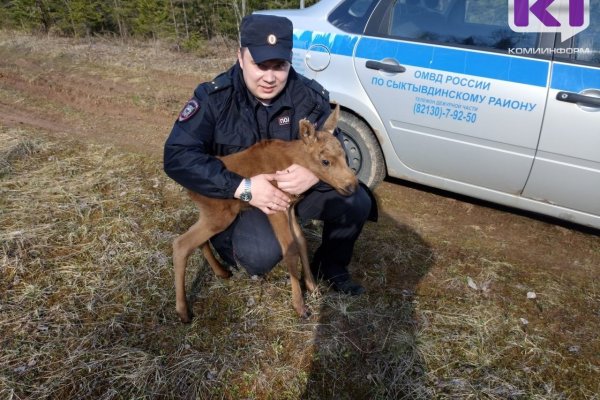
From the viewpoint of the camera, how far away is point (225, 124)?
292 cm

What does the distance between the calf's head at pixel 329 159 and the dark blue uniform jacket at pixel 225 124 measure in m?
0.37

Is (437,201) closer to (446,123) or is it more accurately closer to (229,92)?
(446,123)

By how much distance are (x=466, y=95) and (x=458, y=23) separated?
0.72 meters

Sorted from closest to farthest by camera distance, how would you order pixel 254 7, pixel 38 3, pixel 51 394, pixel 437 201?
1. pixel 51 394
2. pixel 437 201
3. pixel 254 7
4. pixel 38 3

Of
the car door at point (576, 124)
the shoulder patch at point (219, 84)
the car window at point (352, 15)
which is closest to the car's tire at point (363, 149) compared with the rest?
the car window at point (352, 15)

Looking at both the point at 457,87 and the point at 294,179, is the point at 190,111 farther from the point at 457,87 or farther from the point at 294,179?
the point at 457,87

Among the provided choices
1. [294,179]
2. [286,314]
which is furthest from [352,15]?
[286,314]

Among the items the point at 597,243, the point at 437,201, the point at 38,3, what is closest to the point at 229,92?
the point at 437,201

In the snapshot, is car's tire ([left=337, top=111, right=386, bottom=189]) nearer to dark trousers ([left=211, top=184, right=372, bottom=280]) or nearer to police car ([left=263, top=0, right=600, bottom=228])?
police car ([left=263, top=0, right=600, bottom=228])

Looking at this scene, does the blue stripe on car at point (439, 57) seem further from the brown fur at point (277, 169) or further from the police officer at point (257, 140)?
the brown fur at point (277, 169)

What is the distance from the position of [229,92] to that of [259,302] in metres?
1.57

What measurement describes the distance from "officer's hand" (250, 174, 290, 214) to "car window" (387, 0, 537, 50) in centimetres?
235

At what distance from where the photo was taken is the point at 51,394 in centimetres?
251

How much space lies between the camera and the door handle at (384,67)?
4.07 meters
